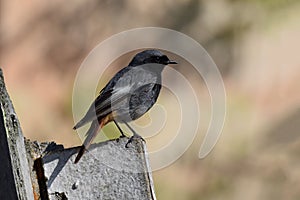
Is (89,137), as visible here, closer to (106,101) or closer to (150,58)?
(106,101)

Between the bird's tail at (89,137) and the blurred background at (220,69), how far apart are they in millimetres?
1376

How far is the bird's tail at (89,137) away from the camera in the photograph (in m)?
2.87

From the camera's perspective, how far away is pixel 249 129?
20.1 feet

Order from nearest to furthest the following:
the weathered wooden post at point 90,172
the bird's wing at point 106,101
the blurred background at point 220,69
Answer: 1. the weathered wooden post at point 90,172
2. the bird's wing at point 106,101
3. the blurred background at point 220,69

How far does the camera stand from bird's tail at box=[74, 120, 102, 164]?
9.41 feet

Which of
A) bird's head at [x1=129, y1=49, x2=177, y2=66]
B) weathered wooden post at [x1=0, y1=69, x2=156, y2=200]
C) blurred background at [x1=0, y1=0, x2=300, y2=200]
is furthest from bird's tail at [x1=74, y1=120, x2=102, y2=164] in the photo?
blurred background at [x1=0, y1=0, x2=300, y2=200]

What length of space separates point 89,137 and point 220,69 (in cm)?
249

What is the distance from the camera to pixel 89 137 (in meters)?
3.62

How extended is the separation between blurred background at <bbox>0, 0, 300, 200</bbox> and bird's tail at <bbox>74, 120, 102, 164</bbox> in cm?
138

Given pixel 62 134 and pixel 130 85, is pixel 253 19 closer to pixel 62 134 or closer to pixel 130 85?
pixel 62 134

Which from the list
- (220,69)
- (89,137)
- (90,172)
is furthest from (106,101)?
(220,69)

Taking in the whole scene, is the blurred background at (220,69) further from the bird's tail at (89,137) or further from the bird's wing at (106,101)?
the bird's tail at (89,137)

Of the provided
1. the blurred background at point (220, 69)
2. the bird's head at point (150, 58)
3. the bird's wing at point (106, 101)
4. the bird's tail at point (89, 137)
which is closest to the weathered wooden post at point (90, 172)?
the bird's tail at point (89, 137)

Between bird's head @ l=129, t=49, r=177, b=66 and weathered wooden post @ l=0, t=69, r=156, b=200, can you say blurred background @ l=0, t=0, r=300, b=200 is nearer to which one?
bird's head @ l=129, t=49, r=177, b=66
